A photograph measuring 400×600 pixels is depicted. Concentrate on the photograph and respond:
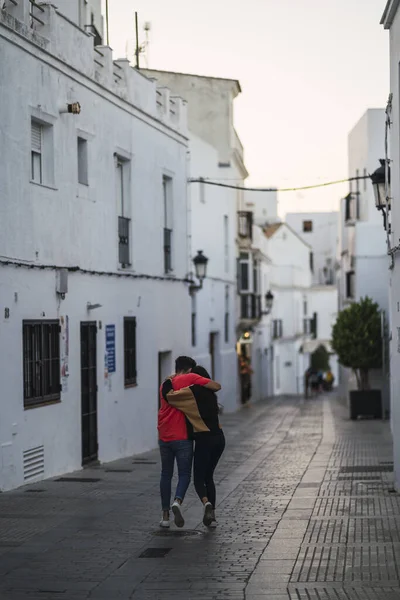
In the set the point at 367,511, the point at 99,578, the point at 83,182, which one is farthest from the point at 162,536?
the point at 83,182

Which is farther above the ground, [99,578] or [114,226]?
[114,226]

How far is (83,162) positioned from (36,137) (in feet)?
6.80

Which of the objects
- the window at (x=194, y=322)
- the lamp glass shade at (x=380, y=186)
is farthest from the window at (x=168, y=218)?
the window at (x=194, y=322)

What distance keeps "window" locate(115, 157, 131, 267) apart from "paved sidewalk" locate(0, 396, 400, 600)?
432 cm

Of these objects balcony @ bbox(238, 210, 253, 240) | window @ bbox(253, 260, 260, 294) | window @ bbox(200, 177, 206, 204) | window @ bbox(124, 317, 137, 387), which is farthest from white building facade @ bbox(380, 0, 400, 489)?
window @ bbox(253, 260, 260, 294)

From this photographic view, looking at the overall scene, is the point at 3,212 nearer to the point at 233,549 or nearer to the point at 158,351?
the point at 233,549

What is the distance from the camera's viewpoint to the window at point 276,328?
197ft

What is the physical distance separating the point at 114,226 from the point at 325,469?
5668 mm

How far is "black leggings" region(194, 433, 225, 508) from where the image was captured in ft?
36.5

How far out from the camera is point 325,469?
17484mm

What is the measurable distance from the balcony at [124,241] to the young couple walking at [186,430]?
929 centimetres

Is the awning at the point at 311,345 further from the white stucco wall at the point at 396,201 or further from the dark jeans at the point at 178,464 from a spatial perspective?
the dark jeans at the point at 178,464

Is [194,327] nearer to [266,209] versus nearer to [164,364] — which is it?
[164,364]

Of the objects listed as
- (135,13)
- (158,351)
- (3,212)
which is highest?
(135,13)
